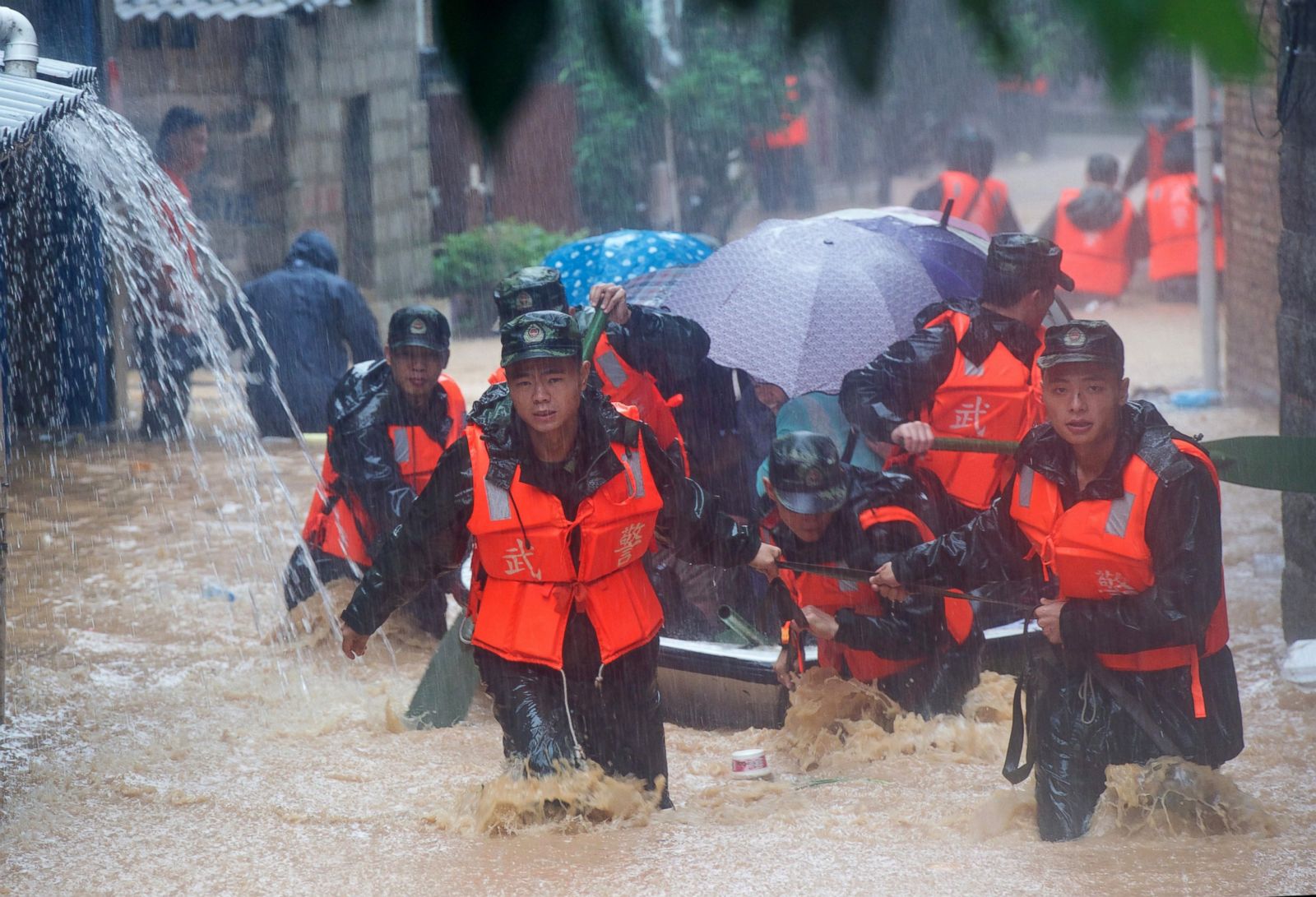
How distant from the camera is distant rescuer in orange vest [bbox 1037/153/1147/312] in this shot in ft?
53.3

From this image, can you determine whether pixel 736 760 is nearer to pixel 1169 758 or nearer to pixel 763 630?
pixel 763 630

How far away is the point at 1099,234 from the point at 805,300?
11.2m

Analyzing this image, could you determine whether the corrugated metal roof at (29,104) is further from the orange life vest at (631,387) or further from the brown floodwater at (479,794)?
the brown floodwater at (479,794)

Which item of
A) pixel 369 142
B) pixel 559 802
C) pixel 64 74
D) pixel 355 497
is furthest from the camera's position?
pixel 369 142

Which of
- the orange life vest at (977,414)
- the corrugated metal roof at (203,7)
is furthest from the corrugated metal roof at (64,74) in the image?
the corrugated metal roof at (203,7)

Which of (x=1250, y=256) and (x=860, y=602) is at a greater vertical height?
(x=1250, y=256)

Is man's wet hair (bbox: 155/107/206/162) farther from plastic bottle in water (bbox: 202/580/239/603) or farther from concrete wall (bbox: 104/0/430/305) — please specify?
plastic bottle in water (bbox: 202/580/239/603)

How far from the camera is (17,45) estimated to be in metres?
5.61

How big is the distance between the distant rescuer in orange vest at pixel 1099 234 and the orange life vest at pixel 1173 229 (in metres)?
0.18

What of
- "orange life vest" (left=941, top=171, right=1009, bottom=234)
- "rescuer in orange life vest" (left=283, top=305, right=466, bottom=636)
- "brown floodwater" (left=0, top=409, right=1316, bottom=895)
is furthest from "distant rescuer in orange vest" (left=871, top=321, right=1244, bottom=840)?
"orange life vest" (left=941, top=171, right=1009, bottom=234)

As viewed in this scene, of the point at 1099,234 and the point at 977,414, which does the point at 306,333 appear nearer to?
the point at 977,414

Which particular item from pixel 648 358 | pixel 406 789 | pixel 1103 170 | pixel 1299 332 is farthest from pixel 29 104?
pixel 1103 170

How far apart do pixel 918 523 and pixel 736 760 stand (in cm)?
96

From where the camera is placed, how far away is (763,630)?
5.58m
